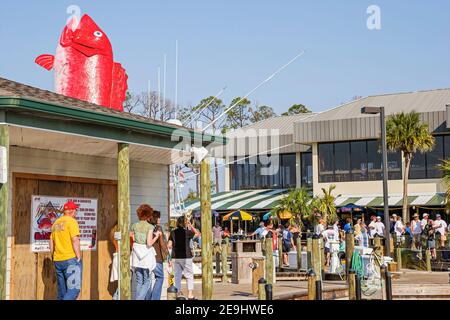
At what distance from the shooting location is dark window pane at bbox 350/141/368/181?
47.8 metres

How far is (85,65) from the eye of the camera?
1783cm

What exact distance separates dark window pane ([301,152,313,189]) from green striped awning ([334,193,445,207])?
494 cm

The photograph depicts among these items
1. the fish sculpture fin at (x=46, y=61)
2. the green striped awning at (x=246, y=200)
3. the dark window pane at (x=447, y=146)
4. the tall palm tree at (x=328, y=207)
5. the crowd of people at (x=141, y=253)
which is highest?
the dark window pane at (x=447, y=146)

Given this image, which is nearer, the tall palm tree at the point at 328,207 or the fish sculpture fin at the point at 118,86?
the fish sculpture fin at the point at 118,86

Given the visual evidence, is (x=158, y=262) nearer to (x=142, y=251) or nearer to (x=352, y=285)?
(x=142, y=251)

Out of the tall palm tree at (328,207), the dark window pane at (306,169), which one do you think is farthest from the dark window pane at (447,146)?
the dark window pane at (306,169)

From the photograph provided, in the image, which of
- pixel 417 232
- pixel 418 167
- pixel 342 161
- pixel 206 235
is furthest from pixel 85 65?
pixel 342 161

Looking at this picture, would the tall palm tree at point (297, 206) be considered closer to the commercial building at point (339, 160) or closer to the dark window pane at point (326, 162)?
the commercial building at point (339, 160)

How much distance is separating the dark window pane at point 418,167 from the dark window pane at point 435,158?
29 cm

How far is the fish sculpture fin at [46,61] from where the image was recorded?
720 inches

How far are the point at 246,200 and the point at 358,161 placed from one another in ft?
27.0

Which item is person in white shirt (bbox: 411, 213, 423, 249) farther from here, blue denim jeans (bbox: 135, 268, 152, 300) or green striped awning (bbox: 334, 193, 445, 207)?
blue denim jeans (bbox: 135, 268, 152, 300)

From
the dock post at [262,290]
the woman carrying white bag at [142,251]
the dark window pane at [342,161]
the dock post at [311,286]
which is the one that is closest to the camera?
the dock post at [262,290]

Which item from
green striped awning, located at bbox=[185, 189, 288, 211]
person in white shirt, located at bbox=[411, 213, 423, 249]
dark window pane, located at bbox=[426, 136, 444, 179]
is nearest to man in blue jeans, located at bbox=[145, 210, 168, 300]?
person in white shirt, located at bbox=[411, 213, 423, 249]
